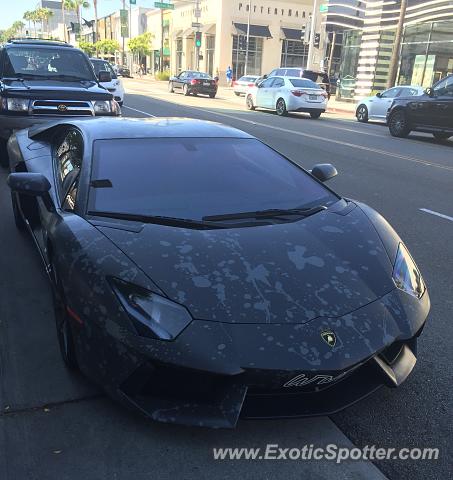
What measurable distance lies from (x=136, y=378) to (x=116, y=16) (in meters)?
100

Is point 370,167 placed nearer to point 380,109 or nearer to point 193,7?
point 380,109

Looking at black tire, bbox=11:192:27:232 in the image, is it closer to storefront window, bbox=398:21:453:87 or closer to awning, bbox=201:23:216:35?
storefront window, bbox=398:21:453:87

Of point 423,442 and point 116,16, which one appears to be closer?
point 423,442

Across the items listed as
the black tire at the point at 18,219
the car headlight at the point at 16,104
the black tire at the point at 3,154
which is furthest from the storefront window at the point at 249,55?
the black tire at the point at 18,219

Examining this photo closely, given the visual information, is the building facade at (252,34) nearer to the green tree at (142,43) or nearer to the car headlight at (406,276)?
the green tree at (142,43)

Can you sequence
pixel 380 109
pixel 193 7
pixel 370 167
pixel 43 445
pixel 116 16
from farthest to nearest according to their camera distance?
1. pixel 116 16
2. pixel 193 7
3. pixel 380 109
4. pixel 370 167
5. pixel 43 445

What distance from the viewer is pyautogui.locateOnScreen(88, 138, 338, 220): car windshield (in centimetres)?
311

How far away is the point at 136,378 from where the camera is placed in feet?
7.39

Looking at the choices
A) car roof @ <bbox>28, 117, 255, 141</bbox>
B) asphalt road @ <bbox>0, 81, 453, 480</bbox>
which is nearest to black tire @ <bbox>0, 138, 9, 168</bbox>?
car roof @ <bbox>28, 117, 255, 141</bbox>

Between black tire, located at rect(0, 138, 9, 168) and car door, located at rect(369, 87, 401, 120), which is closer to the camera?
black tire, located at rect(0, 138, 9, 168)

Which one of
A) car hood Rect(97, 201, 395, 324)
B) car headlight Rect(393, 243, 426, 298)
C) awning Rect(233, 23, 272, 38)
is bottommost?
car headlight Rect(393, 243, 426, 298)

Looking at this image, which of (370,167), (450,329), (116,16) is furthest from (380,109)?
(116,16)

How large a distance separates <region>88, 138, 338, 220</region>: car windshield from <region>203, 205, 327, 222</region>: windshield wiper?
5cm

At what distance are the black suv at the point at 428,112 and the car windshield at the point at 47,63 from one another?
9.51 metres
